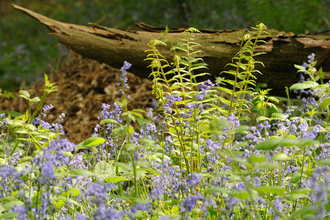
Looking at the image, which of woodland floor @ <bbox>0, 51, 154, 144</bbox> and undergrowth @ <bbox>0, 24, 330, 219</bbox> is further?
woodland floor @ <bbox>0, 51, 154, 144</bbox>

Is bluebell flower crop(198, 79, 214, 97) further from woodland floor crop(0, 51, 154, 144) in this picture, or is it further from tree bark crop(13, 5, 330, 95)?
woodland floor crop(0, 51, 154, 144)

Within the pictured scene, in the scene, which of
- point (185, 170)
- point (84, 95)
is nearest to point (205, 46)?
point (185, 170)

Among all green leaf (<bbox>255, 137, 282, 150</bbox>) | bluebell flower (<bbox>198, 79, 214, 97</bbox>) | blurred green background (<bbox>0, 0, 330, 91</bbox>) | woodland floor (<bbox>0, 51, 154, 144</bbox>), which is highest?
blurred green background (<bbox>0, 0, 330, 91</bbox>)

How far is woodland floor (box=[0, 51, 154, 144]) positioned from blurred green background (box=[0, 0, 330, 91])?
36.4 inches

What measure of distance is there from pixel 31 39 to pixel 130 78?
20.2 ft

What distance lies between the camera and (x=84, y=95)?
16.1 feet

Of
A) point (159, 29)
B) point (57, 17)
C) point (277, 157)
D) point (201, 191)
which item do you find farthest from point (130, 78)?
point (57, 17)

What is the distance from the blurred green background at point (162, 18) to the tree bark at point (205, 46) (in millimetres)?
2802

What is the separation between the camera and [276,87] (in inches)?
142

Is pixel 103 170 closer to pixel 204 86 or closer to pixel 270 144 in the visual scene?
pixel 204 86

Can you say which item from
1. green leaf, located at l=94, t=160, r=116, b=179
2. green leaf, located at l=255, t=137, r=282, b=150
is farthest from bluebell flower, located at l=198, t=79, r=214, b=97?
green leaf, located at l=94, t=160, r=116, b=179

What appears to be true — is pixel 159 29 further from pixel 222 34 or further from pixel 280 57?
pixel 280 57

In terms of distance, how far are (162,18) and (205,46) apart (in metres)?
4.56

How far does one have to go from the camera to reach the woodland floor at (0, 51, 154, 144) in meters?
4.44
